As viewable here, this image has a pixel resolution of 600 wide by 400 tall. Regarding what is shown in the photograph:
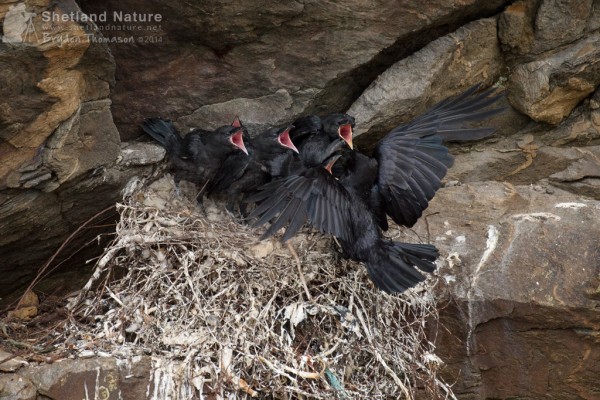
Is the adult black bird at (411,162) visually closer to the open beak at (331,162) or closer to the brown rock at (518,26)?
the open beak at (331,162)

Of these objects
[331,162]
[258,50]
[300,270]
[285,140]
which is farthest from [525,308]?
[258,50]

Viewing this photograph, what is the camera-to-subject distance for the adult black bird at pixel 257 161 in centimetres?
617

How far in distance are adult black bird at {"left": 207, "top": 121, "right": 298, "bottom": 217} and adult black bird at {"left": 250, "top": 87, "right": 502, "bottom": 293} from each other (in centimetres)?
44

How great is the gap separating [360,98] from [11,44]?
2.60m

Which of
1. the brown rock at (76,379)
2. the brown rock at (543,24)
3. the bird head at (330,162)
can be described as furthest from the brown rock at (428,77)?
the brown rock at (76,379)

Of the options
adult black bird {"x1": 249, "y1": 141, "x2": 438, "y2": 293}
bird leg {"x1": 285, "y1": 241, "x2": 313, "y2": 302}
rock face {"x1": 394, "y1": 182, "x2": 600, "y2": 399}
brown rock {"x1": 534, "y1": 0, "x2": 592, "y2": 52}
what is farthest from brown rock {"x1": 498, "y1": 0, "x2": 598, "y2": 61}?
bird leg {"x1": 285, "y1": 241, "x2": 313, "y2": 302}

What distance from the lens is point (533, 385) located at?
18.4 feet

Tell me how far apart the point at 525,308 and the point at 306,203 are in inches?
60.6

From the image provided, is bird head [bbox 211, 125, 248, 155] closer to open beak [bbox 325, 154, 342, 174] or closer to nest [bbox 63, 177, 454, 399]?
nest [bbox 63, 177, 454, 399]

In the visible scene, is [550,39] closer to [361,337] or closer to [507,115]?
[507,115]

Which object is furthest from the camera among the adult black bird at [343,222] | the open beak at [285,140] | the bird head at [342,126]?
the open beak at [285,140]

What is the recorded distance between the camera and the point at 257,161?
20.4 feet

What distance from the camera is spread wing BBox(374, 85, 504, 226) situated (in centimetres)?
568

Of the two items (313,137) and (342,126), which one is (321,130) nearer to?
(313,137)
